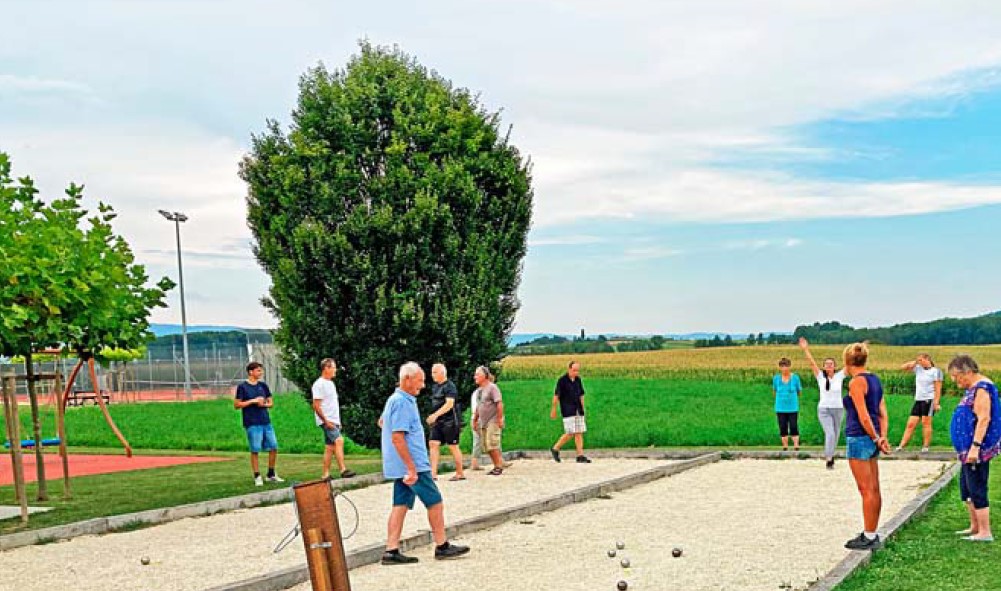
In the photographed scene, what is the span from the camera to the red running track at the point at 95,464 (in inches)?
902

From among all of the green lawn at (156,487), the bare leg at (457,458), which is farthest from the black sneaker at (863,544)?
the green lawn at (156,487)

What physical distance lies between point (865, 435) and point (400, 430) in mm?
4120

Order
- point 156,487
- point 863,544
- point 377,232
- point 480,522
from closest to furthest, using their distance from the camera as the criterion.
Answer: point 863,544 → point 480,522 → point 156,487 → point 377,232

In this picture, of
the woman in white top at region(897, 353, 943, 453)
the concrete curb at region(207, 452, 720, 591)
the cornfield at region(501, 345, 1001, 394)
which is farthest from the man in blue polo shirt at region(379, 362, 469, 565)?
the cornfield at region(501, 345, 1001, 394)

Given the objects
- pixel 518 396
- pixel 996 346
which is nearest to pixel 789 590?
pixel 518 396

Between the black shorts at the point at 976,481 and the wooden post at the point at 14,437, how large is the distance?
10.5 meters

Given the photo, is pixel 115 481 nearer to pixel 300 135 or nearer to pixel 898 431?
pixel 300 135

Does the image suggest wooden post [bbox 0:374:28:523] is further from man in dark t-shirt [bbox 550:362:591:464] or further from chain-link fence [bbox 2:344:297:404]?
chain-link fence [bbox 2:344:297:404]

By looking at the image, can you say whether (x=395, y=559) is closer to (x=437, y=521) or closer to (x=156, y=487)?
(x=437, y=521)

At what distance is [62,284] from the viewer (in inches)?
592

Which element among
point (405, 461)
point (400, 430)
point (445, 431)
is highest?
point (400, 430)

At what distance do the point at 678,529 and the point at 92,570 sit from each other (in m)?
6.00

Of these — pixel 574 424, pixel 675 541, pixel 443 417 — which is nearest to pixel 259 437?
pixel 443 417

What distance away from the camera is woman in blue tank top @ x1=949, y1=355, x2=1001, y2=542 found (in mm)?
10672
